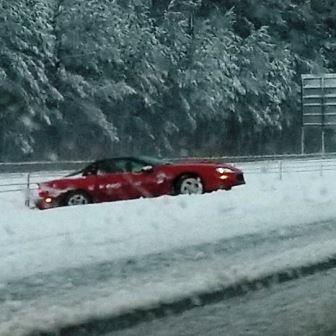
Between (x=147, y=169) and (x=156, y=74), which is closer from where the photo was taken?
(x=147, y=169)

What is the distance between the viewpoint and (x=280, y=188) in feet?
80.5

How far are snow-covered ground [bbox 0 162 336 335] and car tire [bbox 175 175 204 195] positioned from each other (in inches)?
66.7

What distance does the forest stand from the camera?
4594cm

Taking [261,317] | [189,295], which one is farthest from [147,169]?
[261,317]

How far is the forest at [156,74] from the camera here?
151 feet

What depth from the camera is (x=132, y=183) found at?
23.6 metres

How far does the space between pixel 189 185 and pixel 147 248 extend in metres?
9.60

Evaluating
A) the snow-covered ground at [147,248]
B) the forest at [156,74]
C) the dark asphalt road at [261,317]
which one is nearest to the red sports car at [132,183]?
the snow-covered ground at [147,248]

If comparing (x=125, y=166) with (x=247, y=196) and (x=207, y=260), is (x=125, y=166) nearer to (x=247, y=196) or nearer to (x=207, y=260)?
(x=247, y=196)

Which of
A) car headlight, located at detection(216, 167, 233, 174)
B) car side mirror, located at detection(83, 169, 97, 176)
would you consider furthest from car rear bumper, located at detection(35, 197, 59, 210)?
car headlight, located at detection(216, 167, 233, 174)

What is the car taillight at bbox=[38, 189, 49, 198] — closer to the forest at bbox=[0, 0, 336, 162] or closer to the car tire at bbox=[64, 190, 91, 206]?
Result: the car tire at bbox=[64, 190, 91, 206]

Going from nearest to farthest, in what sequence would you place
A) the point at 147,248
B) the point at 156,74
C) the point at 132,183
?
1. the point at 147,248
2. the point at 132,183
3. the point at 156,74

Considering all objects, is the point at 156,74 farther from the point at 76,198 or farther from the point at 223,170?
the point at 76,198

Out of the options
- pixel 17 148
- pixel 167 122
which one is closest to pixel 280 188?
pixel 17 148
